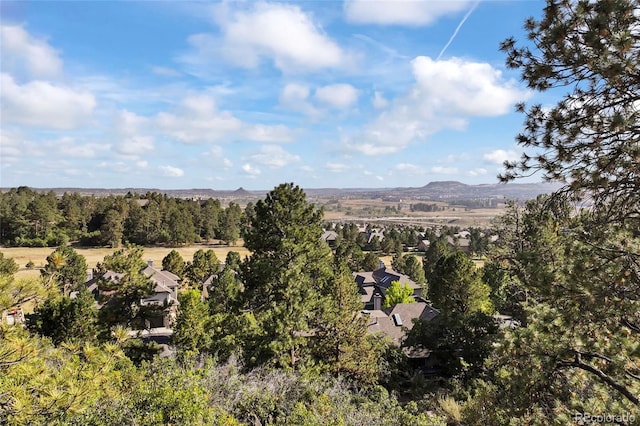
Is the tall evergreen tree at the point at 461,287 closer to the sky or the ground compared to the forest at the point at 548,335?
closer to the ground

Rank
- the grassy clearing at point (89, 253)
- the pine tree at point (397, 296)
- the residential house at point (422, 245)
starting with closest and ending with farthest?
the pine tree at point (397, 296) → the grassy clearing at point (89, 253) → the residential house at point (422, 245)

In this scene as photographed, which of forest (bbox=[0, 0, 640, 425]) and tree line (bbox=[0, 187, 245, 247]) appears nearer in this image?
forest (bbox=[0, 0, 640, 425])

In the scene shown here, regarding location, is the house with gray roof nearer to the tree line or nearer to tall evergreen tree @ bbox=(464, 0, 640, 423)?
tall evergreen tree @ bbox=(464, 0, 640, 423)

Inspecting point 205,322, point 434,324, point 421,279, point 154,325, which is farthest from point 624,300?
point 421,279

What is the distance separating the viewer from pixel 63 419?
208 inches

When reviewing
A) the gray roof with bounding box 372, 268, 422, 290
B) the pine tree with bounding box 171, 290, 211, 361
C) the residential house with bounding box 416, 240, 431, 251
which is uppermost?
the pine tree with bounding box 171, 290, 211, 361

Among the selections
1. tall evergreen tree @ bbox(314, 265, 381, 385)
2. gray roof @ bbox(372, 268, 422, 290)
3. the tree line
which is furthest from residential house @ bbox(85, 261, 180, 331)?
the tree line

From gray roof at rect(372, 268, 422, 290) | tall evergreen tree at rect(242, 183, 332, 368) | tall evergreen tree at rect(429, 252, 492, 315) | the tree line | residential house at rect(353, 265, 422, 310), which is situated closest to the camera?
tall evergreen tree at rect(242, 183, 332, 368)

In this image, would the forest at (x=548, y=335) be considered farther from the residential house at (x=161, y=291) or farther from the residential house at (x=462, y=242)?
the residential house at (x=462, y=242)

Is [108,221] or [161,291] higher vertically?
[108,221]

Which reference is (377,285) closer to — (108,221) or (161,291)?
(161,291)

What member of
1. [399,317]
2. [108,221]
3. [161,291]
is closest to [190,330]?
[399,317]

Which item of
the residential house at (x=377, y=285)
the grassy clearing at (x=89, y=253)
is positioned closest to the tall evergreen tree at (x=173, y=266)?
the grassy clearing at (x=89, y=253)

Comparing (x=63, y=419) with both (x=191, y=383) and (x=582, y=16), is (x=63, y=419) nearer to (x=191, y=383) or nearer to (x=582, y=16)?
(x=191, y=383)
